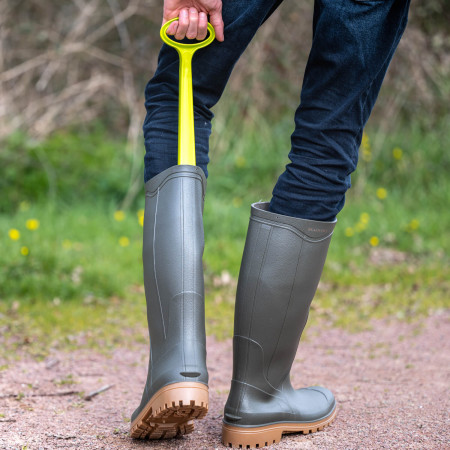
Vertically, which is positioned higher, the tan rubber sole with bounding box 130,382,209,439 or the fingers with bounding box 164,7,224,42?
the fingers with bounding box 164,7,224,42

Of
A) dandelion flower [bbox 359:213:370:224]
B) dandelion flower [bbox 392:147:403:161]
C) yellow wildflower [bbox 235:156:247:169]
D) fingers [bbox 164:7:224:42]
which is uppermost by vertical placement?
fingers [bbox 164:7:224:42]

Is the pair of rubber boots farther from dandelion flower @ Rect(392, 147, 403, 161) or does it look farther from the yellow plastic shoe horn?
dandelion flower @ Rect(392, 147, 403, 161)

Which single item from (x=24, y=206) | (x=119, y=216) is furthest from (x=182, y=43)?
(x=24, y=206)

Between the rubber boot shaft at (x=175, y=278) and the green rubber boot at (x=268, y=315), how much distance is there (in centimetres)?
13

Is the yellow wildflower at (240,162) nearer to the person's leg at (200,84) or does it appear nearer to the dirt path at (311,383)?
the dirt path at (311,383)

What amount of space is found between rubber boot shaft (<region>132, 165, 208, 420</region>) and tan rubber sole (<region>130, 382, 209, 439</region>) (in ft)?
0.06

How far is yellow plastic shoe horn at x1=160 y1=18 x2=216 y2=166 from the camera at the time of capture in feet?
4.70

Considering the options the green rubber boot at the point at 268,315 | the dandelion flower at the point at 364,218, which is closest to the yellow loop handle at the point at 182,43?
the green rubber boot at the point at 268,315

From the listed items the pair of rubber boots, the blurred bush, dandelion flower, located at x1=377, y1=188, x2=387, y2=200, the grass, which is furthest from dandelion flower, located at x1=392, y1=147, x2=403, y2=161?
the pair of rubber boots

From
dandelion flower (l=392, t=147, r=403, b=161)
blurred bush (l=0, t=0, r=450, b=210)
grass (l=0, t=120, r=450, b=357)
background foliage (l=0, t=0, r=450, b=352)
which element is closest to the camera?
grass (l=0, t=120, r=450, b=357)

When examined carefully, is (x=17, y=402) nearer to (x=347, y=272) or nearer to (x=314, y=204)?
(x=314, y=204)

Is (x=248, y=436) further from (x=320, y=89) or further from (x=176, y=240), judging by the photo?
(x=320, y=89)

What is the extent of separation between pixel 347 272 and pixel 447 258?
61 cm

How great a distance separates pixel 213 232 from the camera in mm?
4035
